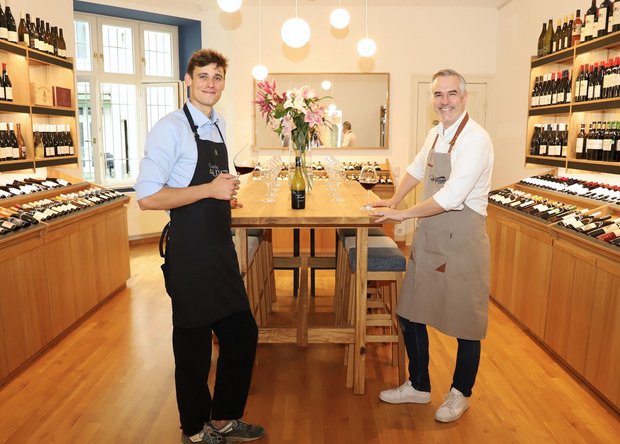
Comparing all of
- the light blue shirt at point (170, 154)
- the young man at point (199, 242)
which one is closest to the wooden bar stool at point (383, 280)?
the young man at point (199, 242)

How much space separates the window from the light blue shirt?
17.8 ft

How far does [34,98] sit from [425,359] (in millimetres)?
3677

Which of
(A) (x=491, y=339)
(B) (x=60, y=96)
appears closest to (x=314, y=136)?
(A) (x=491, y=339)

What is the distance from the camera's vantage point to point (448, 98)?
8.68 ft

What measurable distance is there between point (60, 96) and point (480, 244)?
12.8 ft

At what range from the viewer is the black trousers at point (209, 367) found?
240cm

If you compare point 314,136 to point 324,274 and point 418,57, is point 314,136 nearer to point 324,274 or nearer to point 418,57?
point 324,274

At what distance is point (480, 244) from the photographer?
8.88 feet

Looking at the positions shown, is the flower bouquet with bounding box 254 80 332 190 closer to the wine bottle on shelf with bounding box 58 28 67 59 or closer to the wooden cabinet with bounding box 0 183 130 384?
the wooden cabinet with bounding box 0 183 130 384

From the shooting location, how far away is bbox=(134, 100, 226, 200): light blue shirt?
2.16 m

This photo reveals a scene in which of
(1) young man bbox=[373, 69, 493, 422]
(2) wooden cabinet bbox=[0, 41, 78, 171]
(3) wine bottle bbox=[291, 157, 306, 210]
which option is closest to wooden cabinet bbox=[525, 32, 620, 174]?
(1) young man bbox=[373, 69, 493, 422]

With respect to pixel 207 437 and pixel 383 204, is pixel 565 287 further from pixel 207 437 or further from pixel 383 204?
pixel 207 437

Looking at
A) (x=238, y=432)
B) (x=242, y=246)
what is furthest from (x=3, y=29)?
(x=238, y=432)

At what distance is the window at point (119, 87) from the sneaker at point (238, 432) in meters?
5.46
